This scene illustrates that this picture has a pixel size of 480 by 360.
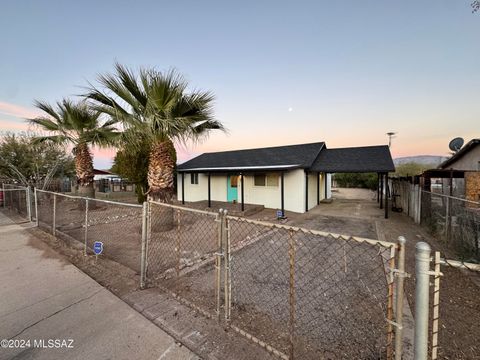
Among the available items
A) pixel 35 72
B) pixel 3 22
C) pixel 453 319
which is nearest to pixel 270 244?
pixel 453 319

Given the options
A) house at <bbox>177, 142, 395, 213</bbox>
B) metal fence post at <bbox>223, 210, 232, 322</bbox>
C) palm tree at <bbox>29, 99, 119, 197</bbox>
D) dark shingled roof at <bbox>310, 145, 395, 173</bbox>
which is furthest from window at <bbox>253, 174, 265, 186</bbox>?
metal fence post at <bbox>223, 210, 232, 322</bbox>

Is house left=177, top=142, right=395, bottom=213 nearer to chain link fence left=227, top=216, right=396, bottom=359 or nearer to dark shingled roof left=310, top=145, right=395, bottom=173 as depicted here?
dark shingled roof left=310, top=145, right=395, bottom=173

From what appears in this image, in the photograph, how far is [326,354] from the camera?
6.87ft

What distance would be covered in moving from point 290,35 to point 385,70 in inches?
181

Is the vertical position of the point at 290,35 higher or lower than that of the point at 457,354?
higher

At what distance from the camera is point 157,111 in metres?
5.80

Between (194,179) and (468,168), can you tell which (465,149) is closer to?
(468,168)

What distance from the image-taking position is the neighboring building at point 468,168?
8.13 metres

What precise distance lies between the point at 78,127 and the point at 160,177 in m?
6.60

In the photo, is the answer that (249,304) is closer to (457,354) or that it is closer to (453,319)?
(457,354)

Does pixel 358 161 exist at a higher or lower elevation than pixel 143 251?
higher

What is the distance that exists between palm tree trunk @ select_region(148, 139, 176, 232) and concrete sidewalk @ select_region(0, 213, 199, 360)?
2794mm

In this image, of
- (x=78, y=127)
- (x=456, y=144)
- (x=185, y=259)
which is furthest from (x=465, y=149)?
(x=78, y=127)

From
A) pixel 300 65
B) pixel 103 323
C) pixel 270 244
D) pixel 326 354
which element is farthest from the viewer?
pixel 300 65
